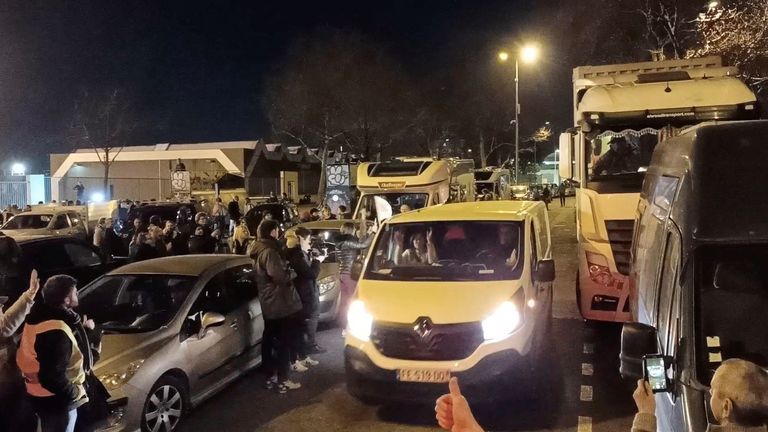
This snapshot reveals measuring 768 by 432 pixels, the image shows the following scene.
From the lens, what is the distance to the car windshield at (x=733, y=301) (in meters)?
3.13

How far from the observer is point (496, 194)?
105 ft

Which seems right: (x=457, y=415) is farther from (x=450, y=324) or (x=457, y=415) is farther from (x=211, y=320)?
(x=211, y=320)

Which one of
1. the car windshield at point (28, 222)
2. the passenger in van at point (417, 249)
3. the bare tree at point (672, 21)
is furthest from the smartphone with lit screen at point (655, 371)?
the bare tree at point (672, 21)

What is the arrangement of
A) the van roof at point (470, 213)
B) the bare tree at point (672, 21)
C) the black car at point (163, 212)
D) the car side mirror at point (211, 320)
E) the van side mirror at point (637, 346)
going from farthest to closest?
1. the bare tree at point (672, 21)
2. the black car at point (163, 212)
3. the van roof at point (470, 213)
4. the car side mirror at point (211, 320)
5. the van side mirror at point (637, 346)

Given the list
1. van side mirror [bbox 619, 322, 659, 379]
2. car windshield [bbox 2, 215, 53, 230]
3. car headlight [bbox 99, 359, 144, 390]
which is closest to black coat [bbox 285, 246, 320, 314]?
car headlight [bbox 99, 359, 144, 390]

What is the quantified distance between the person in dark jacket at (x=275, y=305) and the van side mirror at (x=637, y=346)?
4377 millimetres

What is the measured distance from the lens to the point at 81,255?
379 inches

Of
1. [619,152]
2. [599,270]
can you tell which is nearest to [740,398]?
[599,270]

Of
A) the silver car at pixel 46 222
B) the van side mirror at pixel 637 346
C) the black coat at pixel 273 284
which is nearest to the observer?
the van side mirror at pixel 637 346

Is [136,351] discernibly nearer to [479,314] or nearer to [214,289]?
[214,289]

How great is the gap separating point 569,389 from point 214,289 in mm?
→ 3811

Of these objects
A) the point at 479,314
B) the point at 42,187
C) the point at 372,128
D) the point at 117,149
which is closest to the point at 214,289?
the point at 479,314

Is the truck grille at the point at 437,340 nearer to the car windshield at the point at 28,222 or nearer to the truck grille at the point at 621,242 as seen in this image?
the truck grille at the point at 621,242

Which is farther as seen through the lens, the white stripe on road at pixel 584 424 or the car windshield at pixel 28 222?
the car windshield at pixel 28 222
